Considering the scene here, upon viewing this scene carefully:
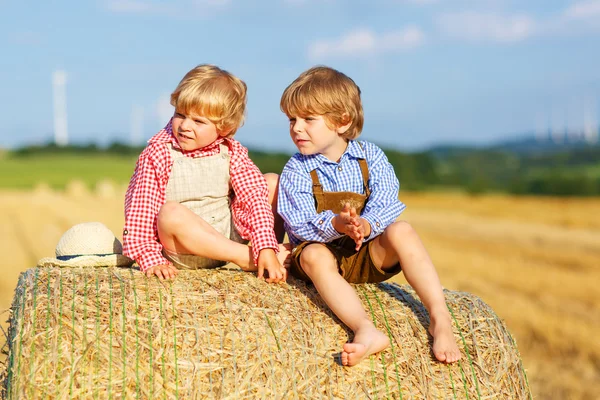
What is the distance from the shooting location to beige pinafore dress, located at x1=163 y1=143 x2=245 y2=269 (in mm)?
4391

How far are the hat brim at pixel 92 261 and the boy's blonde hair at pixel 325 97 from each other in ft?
3.98

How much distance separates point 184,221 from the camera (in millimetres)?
4172

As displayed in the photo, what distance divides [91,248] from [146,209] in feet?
1.55

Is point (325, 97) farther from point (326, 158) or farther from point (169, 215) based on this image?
point (169, 215)

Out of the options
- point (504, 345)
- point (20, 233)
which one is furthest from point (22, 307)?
point (20, 233)

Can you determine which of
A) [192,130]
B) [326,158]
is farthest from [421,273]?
[192,130]

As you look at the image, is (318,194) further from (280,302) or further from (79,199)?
(79,199)

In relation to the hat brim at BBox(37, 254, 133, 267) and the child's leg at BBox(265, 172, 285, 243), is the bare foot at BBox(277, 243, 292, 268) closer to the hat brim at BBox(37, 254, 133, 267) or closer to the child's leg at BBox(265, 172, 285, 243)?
the child's leg at BBox(265, 172, 285, 243)

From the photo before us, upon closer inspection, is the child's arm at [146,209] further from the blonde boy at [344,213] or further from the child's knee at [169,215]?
the blonde boy at [344,213]

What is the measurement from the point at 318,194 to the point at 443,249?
8.21 m

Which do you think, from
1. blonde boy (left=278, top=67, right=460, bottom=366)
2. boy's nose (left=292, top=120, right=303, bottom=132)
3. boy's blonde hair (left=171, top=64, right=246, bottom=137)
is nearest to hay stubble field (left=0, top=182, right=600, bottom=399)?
blonde boy (left=278, top=67, right=460, bottom=366)

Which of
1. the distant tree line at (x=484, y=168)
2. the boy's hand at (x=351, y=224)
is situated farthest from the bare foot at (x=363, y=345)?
the distant tree line at (x=484, y=168)

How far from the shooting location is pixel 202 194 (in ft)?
14.6

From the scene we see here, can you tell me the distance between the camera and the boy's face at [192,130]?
4.30 m
